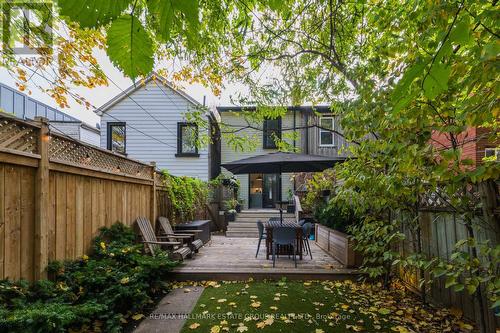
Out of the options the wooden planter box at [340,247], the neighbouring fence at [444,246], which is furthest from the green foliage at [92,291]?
the neighbouring fence at [444,246]

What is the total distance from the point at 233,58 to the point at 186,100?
7.98 meters

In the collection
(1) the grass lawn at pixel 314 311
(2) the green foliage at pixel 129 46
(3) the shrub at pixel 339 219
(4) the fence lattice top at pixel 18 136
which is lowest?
(1) the grass lawn at pixel 314 311

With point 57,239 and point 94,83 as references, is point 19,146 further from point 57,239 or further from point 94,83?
point 94,83

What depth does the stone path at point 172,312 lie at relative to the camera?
3449 millimetres

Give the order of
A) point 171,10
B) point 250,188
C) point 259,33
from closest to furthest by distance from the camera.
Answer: point 171,10
point 259,33
point 250,188

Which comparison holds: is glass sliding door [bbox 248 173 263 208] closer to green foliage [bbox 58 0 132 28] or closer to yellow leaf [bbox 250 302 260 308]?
yellow leaf [bbox 250 302 260 308]

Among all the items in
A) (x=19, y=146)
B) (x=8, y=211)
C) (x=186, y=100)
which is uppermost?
(x=186, y=100)

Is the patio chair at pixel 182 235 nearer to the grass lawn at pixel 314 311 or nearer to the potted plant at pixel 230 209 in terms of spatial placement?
the grass lawn at pixel 314 311

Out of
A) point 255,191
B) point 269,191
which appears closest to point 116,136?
point 255,191

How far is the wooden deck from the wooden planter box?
162 millimetres

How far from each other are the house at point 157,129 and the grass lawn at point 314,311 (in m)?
8.40

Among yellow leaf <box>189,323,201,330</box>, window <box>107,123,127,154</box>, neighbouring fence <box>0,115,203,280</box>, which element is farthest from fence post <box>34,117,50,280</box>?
window <box>107,123,127,154</box>

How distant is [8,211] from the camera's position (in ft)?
9.34

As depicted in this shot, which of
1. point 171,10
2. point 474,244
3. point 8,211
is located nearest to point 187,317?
point 8,211
